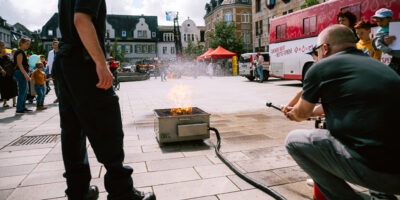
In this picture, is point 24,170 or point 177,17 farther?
point 177,17

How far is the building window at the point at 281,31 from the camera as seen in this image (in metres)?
16.0

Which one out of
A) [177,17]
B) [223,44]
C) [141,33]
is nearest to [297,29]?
[177,17]

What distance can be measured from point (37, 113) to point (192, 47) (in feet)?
162

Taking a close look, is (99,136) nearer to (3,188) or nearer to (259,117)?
(3,188)

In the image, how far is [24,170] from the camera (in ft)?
11.5

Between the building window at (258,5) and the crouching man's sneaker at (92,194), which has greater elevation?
the building window at (258,5)

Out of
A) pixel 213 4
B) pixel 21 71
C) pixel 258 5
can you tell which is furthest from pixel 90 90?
pixel 213 4

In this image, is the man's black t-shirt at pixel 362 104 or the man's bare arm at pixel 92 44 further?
the man's bare arm at pixel 92 44

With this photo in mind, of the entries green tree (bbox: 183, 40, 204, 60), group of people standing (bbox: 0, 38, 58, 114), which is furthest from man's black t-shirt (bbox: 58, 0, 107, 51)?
green tree (bbox: 183, 40, 204, 60)

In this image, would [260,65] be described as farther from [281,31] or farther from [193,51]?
[193,51]

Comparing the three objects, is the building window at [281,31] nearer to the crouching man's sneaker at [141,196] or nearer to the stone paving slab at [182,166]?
the stone paving slab at [182,166]

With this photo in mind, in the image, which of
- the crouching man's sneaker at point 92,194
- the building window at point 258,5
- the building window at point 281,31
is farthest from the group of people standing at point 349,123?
the building window at point 258,5

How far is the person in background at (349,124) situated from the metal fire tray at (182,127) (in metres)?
2.40

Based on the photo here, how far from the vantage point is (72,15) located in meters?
2.23
